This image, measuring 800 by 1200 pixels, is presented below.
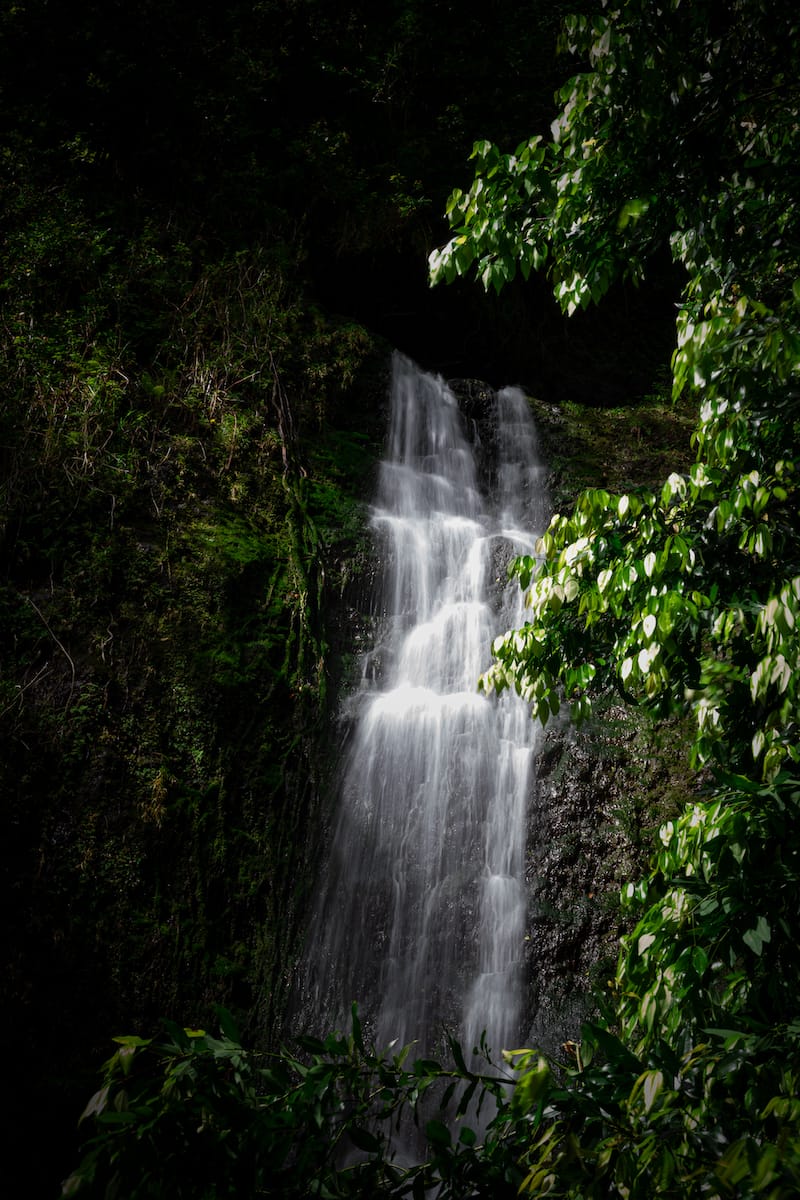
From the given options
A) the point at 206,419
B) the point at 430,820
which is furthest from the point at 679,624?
the point at 206,419

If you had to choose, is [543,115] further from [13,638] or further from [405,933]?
[405,933]

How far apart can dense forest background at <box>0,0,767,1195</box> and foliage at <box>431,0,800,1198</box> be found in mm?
2672

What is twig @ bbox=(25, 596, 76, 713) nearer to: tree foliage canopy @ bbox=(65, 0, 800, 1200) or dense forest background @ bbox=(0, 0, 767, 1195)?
dense forest background @ bbox=(0, 0, 767, 1195)

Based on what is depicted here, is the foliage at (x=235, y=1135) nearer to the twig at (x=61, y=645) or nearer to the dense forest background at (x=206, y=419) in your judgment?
the dense forest background at (x=206, y=419)

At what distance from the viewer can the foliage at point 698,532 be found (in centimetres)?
191

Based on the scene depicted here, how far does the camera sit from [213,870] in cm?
478

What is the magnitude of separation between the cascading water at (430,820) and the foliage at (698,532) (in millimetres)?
2239

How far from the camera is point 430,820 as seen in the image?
5344mm

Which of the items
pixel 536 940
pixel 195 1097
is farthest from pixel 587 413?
pixel 195 1097

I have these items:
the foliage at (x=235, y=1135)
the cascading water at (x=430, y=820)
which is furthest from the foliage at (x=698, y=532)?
the cascading water at (x=430, y=820)

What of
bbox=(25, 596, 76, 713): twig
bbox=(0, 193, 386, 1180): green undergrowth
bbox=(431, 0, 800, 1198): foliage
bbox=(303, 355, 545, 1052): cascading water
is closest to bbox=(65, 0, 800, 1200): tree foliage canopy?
bbox=(431, 0, 800, 1198): foliage

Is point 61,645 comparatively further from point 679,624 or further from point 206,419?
point 679,624

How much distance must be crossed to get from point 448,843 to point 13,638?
348cm

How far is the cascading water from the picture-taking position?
15.4ft
